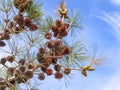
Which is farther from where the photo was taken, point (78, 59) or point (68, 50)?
point (78, 59)

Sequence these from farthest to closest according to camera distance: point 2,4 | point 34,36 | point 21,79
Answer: point 2,4 < point 34,36 < point 21,79

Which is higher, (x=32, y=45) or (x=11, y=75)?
(x=32, y=45)

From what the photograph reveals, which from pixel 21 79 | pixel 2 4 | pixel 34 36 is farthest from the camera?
pixel 2 4

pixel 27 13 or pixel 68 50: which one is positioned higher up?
pixel 27 13

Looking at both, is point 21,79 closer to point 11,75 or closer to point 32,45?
point 11,75

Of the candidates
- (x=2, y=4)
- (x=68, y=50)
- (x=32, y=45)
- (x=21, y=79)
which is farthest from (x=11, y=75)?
(x=2, y=4)

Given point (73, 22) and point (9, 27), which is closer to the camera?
point (9, 27)

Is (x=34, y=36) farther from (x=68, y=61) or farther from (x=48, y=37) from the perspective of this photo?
(x=68, y=61)

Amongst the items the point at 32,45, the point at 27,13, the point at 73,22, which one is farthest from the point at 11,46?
the point at 73,22

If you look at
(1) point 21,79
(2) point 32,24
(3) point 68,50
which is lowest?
(1) point 21,79
